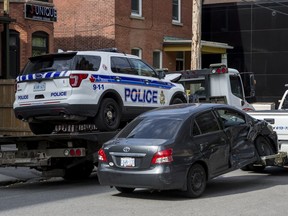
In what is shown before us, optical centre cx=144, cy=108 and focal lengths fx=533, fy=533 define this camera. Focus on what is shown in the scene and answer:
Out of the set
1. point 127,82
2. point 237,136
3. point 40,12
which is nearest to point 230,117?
point 237,136

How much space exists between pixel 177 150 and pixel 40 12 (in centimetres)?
1370

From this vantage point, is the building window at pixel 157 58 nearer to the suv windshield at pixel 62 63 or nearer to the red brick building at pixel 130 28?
the red brick building at pixel 130 28

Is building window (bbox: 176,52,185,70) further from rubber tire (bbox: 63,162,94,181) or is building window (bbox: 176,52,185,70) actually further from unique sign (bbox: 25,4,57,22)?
rubber tire (bbox: 63,162,94,181)

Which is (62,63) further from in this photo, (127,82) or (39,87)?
(127,82)

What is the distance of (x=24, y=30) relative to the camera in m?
21.0

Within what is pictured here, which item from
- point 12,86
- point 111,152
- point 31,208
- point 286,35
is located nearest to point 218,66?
point 12,86

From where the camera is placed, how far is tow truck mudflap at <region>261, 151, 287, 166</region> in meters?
11.2

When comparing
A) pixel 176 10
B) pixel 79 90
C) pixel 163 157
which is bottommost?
pixel 163 157

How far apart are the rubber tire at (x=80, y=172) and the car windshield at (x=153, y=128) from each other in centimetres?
276

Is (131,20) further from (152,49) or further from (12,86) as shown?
(12,86)

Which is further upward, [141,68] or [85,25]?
[85,25]

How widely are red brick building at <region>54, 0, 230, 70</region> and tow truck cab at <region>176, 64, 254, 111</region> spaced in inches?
343

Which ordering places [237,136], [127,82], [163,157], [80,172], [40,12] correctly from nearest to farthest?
[163,157]
[237,136]
[127,82]
[80,172]
[40,12]

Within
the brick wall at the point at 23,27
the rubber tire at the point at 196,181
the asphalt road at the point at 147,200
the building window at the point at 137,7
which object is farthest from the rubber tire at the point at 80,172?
the building window at the point at 137,7
